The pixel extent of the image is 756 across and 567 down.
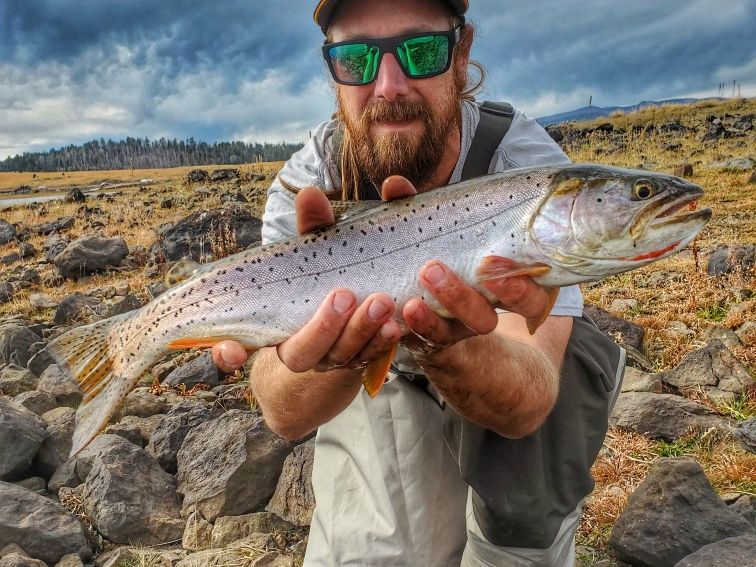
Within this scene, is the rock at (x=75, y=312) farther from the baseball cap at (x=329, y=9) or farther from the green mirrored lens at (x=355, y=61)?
the green mirrored lens at (x=355, y=61)

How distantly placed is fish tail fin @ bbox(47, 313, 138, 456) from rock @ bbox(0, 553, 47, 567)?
95 centimetres

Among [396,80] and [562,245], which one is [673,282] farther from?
[562,245]

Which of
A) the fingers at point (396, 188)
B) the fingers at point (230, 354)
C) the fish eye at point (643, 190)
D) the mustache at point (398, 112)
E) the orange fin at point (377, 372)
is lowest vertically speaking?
the orange fin at point (377, 372)

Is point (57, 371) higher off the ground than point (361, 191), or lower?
lower

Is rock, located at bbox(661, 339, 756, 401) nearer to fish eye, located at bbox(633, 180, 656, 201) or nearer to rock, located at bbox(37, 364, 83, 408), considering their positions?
fish eye, located at bbox(633, 180, 656, 201)

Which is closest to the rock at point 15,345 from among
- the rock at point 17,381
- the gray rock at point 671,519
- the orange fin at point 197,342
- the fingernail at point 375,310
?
the rock at point 17,381

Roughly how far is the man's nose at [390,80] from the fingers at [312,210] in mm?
1100

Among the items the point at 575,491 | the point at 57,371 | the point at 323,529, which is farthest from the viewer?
the point at 57,371

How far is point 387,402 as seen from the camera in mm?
3559

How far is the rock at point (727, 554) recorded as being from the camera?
2.73 m

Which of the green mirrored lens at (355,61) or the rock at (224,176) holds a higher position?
the rock at (224,176)

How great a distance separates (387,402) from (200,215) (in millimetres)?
10902

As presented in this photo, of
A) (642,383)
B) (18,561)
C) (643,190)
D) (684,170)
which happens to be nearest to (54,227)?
(684,170)

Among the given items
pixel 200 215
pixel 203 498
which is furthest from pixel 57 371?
pixel 200 215
